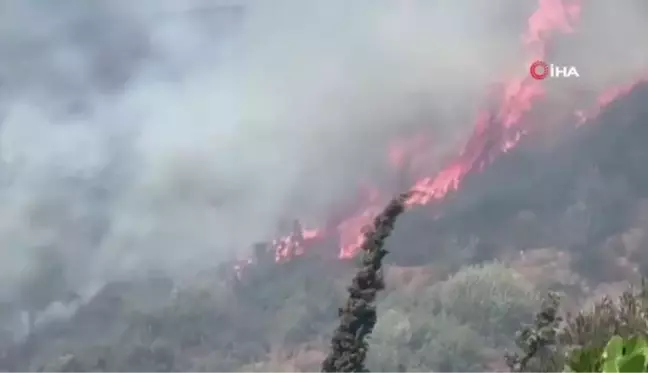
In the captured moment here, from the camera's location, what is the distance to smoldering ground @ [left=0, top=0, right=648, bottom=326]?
29.0 ft

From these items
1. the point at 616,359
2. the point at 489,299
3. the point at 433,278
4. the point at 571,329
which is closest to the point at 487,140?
the point at 433,278

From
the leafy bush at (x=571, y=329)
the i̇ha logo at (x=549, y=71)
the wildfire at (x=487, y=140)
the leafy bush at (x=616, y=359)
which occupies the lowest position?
the leafy bush at (x=616, y=359)

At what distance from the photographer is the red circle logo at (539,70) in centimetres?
899

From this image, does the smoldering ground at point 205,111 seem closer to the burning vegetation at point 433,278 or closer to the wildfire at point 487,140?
the wildfire at point 487,140

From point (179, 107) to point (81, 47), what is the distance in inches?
53.9

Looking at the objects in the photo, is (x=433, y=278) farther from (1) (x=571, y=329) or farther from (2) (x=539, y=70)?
(2) (x=539, y=70)

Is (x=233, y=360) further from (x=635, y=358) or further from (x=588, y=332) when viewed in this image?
(x=635, y=358)

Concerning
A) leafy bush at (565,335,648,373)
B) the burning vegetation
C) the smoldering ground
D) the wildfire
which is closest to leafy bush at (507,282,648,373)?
the burning vegetation

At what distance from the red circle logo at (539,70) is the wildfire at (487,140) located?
54 mm

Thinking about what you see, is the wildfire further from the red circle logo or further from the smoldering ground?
the smoldering ground

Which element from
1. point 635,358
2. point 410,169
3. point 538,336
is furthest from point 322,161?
point 635,358

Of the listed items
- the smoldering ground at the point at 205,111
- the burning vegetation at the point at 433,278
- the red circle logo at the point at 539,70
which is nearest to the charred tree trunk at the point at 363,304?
the burning vegetation at the point at 433,278

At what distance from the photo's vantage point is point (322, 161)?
891cm

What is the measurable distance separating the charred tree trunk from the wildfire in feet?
0.46
